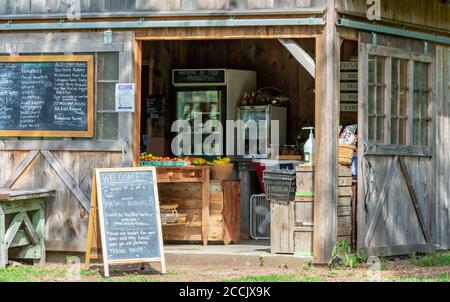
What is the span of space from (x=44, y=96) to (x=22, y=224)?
5.36 feet

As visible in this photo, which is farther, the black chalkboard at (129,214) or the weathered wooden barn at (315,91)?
the weathered wooden barn at (315,91)

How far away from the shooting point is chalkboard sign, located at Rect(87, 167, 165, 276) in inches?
488

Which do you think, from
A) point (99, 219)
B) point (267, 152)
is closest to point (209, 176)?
point (267, 152)

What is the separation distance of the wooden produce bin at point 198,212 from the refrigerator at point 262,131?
58.7 inches

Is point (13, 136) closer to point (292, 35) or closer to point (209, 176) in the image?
point (209, 176)

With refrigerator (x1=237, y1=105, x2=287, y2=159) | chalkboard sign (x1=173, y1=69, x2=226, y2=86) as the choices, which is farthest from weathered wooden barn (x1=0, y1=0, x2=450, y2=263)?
chalkboard sign (x1=173, y1=69, x2=226, y2=86)

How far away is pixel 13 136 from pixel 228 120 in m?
3.98

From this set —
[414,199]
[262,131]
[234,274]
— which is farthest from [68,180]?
[414,199]

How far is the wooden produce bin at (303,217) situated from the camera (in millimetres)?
12922

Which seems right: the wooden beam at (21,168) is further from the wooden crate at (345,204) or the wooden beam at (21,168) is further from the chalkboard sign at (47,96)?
the wooden crate at (345,204)

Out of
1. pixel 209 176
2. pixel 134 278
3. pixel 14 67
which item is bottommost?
pixel 134 278

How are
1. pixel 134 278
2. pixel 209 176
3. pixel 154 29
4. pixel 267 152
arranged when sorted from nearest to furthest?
1. pixel 134 278
2. pixel 154 29
3. pixel 209 176
4. pixel 267 152

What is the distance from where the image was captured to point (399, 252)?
13.9 metres

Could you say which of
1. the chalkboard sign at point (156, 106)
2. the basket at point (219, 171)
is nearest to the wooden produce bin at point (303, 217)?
the basket at point (219, 171)
